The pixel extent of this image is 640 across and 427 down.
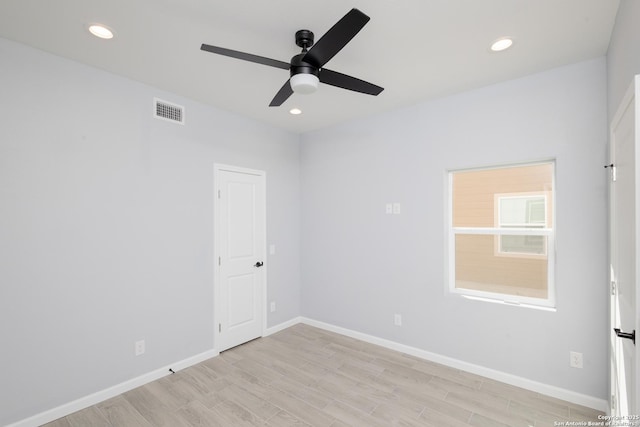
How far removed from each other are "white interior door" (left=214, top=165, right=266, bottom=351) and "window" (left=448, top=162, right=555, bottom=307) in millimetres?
2410

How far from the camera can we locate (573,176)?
252cm

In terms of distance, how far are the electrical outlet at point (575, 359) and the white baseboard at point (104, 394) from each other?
3539 millimetres

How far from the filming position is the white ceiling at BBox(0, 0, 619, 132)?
1839 millimetres

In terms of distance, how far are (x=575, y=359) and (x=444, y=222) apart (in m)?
1.57

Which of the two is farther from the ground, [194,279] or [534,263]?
[534,263]

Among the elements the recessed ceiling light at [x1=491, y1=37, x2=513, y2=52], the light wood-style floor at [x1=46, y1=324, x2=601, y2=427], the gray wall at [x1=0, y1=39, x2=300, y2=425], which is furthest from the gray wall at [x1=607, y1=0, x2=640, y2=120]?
the gray wall at [x1=0, y1=39, x2=300, y2=425]

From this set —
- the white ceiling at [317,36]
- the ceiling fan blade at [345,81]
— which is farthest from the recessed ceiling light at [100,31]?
the ceiling fan blade at [345,81]

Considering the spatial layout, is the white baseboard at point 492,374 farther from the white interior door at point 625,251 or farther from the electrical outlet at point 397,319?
the white interior door at point 625,251

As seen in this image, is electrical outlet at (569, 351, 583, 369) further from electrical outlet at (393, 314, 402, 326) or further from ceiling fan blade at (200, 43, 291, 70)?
ceiling fan blade at (200, 43, 291, 70)

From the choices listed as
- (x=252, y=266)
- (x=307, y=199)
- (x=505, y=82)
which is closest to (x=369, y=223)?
(x=307, y=199)

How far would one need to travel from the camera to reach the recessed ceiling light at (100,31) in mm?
2027

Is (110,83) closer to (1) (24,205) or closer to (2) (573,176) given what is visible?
(1) (24,205)

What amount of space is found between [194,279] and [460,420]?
282 cm

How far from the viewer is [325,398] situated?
2617mm
